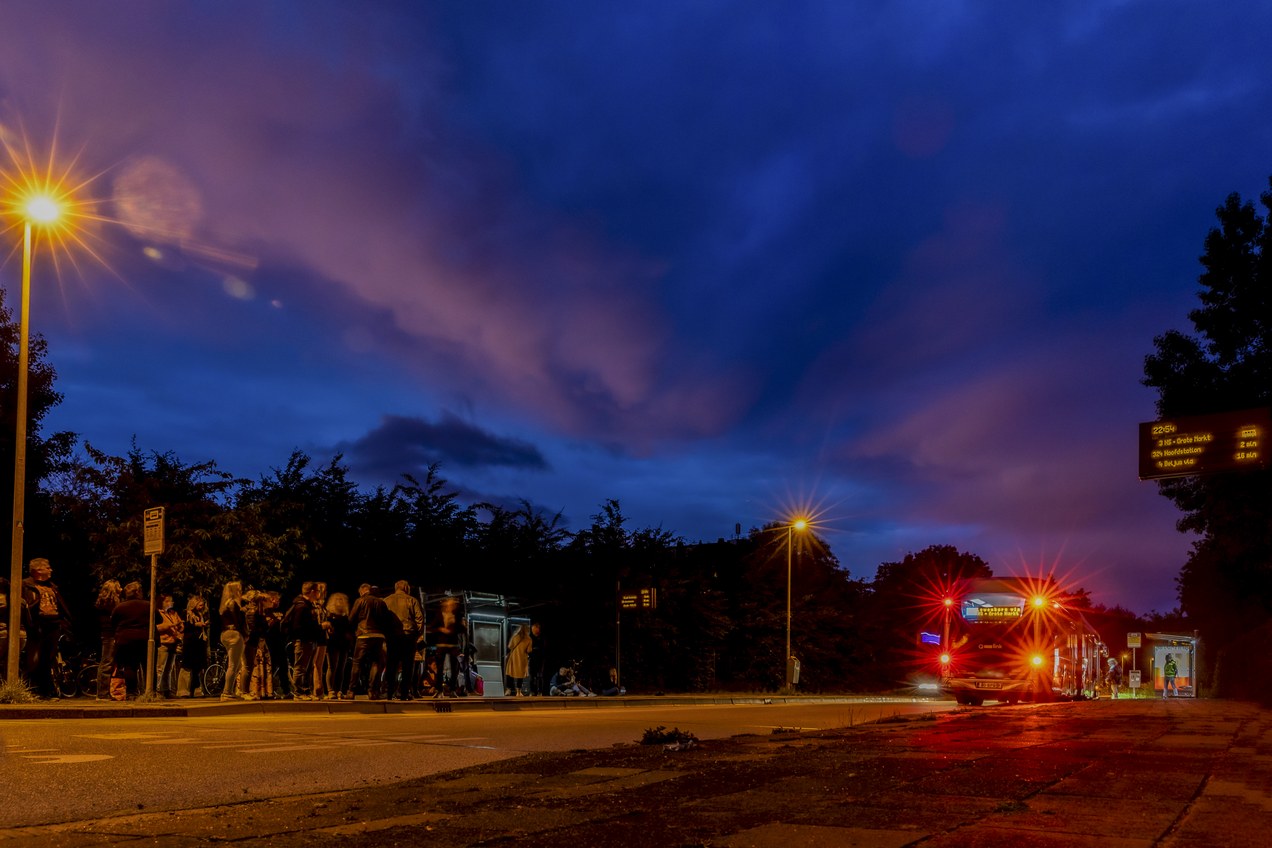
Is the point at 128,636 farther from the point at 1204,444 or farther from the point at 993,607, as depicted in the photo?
the point at 993,607

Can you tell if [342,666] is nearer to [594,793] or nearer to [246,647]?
[246,647]

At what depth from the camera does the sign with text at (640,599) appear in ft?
115

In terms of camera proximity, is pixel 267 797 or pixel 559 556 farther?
pixel 559 556

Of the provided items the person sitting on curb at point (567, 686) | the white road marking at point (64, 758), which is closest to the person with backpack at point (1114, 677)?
the person sitting on curb at point (567, 686)

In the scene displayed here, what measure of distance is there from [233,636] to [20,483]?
13.6 ft

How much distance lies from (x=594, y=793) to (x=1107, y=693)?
158 feet

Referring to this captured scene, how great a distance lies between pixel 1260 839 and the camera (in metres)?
5.43

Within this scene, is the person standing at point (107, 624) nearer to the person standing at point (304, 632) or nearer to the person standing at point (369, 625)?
the person standing at point (304, 632)

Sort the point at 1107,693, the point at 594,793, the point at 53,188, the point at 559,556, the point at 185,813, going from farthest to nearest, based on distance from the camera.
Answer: the point at 1107,693
the point at 559,556
the point at 53,188
the point at 594,793
the point at 185,813

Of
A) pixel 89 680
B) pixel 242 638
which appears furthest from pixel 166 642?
pixel 89 680

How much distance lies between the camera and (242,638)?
18.8 meters

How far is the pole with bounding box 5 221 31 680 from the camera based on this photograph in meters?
16.2

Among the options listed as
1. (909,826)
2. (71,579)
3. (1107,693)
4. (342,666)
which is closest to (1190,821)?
(909,826)

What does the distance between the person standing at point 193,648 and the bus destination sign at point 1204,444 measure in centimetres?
2030
